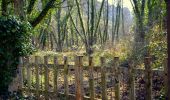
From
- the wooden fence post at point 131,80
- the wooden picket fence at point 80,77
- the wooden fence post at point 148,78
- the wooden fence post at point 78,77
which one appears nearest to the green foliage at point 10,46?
the wooden picket fence at point 80,77

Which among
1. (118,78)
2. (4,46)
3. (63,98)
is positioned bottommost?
(63,98)

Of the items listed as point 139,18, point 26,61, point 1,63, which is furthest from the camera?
point 139,18

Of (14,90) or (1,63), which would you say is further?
(14,90)

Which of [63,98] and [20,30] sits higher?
[20,30]

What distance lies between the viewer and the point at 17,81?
9.80 meters

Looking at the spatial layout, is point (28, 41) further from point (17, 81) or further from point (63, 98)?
point (63, 98)

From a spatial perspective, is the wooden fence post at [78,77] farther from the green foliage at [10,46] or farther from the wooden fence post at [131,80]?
the green foliage at [10,46]

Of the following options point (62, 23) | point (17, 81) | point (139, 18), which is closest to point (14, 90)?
point (17, 81)

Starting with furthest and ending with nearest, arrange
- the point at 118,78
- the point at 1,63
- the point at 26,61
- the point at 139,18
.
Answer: the point at 139,18 → the point at 26,61 → the point at 1,63 → the point at 118,78

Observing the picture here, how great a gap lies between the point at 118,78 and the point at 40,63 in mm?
2845

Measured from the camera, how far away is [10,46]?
29.0 feet

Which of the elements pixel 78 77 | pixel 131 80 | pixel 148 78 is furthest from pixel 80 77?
pixel 148 78

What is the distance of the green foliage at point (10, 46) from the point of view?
28.4 ft

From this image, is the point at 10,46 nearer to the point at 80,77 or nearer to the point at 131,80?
the point at 80,77
